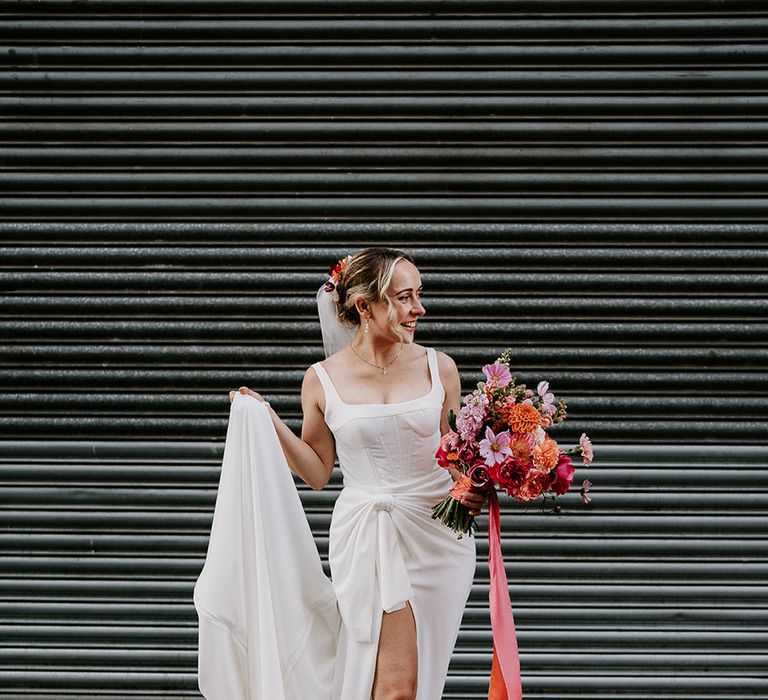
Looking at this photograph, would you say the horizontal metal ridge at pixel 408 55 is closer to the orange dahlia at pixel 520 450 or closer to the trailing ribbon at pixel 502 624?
the orange dahlia at pixel 520 450

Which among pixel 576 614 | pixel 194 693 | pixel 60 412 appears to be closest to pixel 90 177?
pixel 60 412

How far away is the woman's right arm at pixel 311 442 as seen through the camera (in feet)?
11.2

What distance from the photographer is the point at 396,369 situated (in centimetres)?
344

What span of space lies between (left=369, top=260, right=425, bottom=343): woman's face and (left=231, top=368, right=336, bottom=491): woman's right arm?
0.38 meters

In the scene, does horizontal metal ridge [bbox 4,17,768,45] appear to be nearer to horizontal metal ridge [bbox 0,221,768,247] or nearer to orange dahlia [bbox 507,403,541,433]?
horizontal metal ridge [bbox 0,221,768,247]

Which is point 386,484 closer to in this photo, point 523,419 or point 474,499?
point 474,499

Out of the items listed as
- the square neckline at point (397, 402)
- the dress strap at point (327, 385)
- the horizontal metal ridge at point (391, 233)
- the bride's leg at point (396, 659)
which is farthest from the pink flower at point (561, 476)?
the horizontal metal ridge at point (391, 233)

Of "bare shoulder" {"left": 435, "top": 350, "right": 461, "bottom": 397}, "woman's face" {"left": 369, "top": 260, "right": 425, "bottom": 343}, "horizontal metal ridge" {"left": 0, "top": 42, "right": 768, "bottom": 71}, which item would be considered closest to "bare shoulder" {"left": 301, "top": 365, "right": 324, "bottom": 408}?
"woman's face" {"left": 369, "top": 260, "right": 425, "bottom": 343}

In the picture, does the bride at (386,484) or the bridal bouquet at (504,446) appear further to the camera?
the bride at (386,484)

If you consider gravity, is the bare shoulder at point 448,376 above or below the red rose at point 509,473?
above

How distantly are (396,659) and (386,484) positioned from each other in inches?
25.0

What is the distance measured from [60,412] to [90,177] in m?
1.26

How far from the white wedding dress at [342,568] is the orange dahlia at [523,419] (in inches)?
15.1

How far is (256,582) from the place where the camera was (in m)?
3.30
